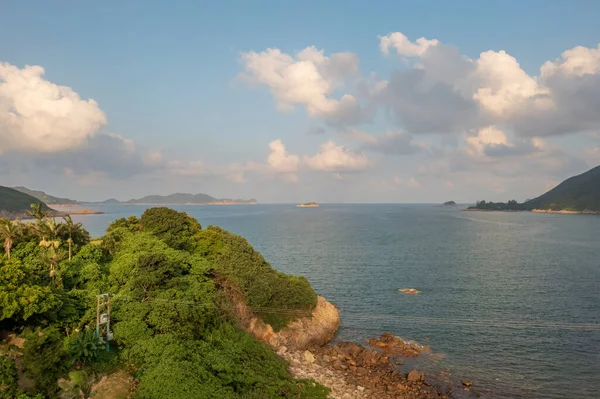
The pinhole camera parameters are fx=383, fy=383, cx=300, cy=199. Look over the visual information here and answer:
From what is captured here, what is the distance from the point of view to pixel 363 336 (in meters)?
48.2

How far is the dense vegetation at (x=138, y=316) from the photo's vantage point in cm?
2700

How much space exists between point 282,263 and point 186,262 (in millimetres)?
49855

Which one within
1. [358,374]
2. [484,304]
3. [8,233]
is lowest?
[358,374]

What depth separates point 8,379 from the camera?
81.4ft

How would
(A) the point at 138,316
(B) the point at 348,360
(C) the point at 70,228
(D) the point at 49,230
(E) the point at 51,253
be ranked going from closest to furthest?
1. (A) the point at 138,316
2. (B) the point at 348,360
3. (E) the point at 51,253
4. (D) the point at 49,230
5. (C) the point at 70,228

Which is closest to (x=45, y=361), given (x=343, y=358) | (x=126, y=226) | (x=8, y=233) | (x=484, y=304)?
(x=8, y=233)

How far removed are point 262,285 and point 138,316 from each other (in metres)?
16.2

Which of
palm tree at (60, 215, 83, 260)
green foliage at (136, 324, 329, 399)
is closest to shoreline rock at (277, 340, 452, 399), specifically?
green foliage at (136, 324, 329, 399)

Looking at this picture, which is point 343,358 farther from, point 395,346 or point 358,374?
point 395,346

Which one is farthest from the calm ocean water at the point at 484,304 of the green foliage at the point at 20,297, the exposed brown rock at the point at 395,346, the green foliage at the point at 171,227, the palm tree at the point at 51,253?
the palm tree at the point at 51,253

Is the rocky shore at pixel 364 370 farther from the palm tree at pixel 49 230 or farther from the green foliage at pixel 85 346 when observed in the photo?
the palm tree at pixel 49 230

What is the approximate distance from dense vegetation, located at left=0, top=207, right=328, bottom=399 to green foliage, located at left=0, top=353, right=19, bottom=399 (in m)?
0.06

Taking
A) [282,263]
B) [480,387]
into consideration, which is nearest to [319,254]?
[282,263]

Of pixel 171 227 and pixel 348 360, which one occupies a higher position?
pixel 171 227
